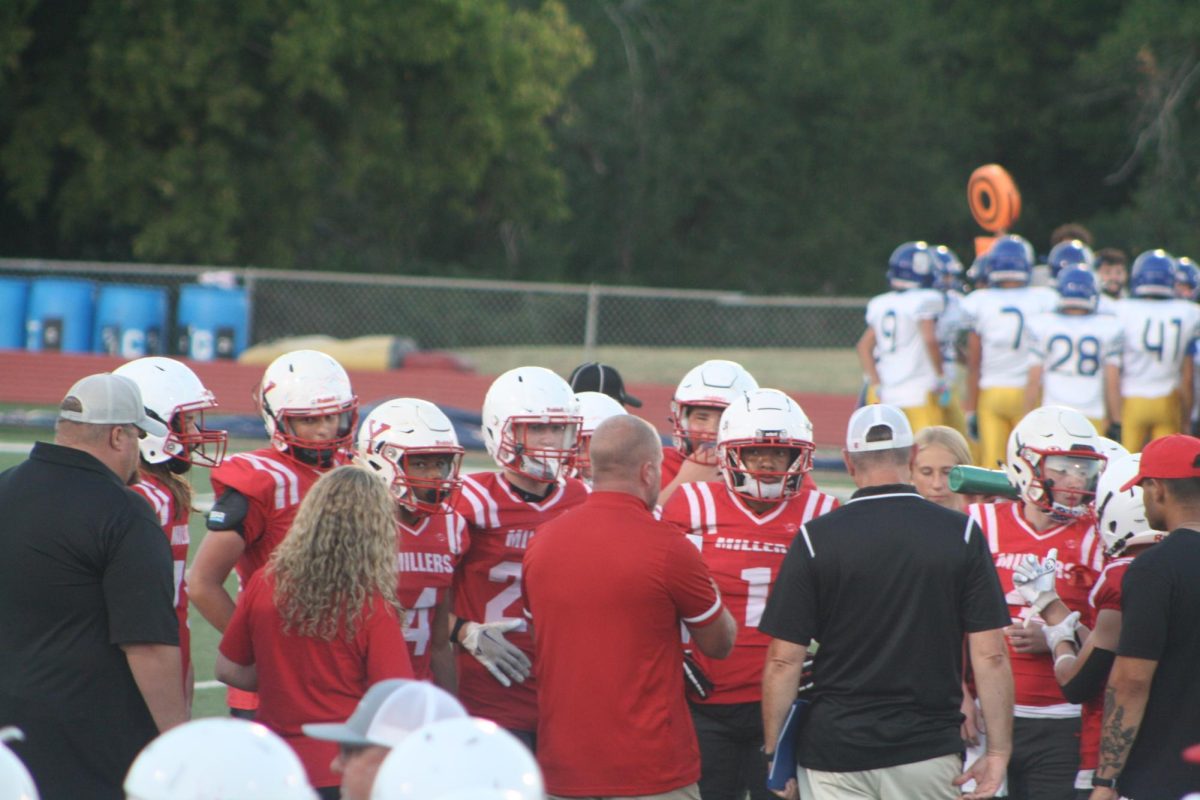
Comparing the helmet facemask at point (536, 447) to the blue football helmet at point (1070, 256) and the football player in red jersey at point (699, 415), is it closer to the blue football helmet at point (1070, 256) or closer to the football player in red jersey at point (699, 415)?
the football player in red jersey at point (699, 415)

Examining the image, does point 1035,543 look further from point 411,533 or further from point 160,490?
point 160,490

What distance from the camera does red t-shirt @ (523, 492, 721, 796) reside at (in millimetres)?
4348

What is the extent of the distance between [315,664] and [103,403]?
0.95 meters

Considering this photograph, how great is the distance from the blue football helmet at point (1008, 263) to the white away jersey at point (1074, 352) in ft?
1.70

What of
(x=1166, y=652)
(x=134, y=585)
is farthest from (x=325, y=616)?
(x=1166, y=652)

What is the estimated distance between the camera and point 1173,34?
29.6 metres

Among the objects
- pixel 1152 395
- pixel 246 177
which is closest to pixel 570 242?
pixel 246 177

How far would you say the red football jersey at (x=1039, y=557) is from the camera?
5043mm

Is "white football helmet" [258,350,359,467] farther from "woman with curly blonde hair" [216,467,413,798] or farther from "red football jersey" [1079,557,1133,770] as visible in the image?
"red football jersey" [1079,557,1133,770]

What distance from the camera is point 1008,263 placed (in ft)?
38.8

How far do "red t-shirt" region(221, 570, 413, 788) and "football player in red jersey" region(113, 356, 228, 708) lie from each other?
1017mm

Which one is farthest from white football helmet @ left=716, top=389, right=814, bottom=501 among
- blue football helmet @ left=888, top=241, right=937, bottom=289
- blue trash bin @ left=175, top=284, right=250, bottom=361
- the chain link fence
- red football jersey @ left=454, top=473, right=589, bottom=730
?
blue trash bin @ left=175, top=284, right=250, bottom=361

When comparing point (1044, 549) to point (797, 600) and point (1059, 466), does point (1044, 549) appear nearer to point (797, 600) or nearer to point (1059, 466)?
point (1059, 466)

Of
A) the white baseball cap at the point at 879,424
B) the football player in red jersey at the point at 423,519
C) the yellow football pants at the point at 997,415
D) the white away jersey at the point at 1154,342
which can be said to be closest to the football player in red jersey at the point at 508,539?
the football player in red jersey at the point at 423,519
